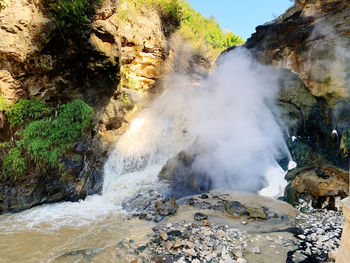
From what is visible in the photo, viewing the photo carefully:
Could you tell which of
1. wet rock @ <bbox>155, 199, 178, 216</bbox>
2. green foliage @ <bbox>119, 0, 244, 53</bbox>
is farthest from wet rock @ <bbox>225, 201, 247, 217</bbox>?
green foliage @ <bbox>119, 0, 244, 53</bbox>

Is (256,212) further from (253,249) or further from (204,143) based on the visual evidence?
(204,143)

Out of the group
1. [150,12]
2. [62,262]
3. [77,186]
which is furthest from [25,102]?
[150,12]

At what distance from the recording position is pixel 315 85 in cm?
773

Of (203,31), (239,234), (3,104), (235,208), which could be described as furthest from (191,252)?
(203,31)

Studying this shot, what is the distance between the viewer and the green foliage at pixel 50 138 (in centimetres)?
646

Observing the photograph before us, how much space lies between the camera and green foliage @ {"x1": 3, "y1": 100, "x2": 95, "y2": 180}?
646 cm

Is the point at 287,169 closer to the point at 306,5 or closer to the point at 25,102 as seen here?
the point at 306,5

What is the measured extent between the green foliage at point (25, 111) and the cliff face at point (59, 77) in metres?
0.19

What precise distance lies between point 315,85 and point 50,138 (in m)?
9.83

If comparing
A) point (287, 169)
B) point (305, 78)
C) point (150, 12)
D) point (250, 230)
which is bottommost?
point (250, 230)

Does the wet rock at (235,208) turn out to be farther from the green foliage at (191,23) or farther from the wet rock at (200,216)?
the green foliage at (191,23)

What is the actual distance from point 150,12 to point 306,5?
28.6ft

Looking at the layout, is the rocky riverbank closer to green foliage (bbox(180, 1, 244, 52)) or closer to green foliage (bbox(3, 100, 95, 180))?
green foliage (bbox(3, 100, 95, 180))

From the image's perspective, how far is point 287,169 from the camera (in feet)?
27.9
